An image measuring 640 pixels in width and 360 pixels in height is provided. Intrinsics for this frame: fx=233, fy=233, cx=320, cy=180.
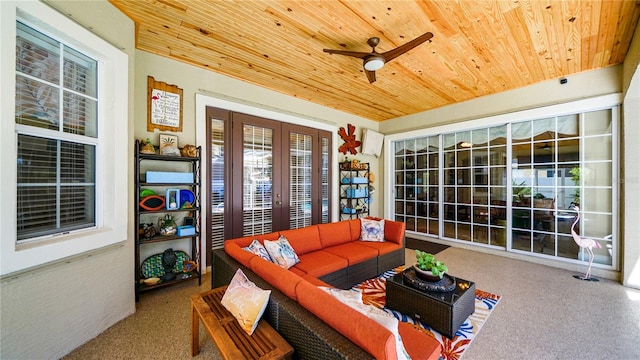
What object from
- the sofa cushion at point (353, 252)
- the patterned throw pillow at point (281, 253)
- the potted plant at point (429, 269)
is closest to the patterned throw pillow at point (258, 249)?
the patterned throw pillow at point (281, 253)

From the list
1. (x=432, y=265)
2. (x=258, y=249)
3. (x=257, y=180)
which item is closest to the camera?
(x=432, y=265)

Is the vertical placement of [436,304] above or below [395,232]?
Answer: below

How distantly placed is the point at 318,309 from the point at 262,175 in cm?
293

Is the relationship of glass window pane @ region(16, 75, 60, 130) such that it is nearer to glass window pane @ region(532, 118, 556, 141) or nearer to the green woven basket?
the green woven basket

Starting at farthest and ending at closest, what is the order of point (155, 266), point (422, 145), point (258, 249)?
point (422, 145) → point (155, 266) → point (258, 249)

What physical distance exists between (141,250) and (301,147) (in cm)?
282

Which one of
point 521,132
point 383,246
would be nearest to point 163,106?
point 383,246

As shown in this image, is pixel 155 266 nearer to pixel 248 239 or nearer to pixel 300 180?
pixel 248 239

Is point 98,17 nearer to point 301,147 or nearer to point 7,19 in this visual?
point 7,19

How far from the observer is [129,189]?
2.23 meters

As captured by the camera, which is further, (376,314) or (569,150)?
(569,150)

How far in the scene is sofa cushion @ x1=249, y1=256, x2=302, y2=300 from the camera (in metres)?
1.42

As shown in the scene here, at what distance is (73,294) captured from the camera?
5.85ft

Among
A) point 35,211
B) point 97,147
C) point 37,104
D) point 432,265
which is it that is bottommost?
point 432,265
